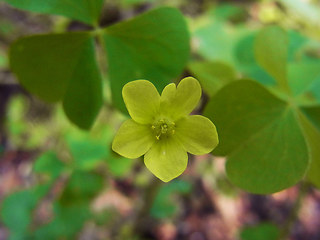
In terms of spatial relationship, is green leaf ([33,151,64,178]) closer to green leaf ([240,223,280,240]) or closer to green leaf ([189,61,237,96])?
green leaf ([189,61,237,96])

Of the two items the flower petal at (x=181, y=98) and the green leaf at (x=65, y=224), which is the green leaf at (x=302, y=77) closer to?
the flower petal at (x=181, y=98)

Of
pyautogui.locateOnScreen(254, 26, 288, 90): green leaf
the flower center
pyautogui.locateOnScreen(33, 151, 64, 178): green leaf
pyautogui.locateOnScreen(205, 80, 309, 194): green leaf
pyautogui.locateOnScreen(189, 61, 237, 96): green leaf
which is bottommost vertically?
pyautogui.locateOnScreen(33, 151, 64, 178): green leaf

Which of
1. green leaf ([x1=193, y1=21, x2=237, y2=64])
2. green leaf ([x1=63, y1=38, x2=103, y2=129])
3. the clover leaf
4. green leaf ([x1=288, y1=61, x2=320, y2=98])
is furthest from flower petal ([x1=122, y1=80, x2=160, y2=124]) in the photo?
green leaf ([x1=193, y1=21, x2=237, y2=64])

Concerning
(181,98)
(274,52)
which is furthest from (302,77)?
(181,98)

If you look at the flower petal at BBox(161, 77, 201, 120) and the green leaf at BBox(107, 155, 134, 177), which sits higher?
the flower petal at BBox(161, 77, 201, 120)

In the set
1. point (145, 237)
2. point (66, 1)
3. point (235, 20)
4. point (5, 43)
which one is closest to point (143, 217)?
point (145, 237)

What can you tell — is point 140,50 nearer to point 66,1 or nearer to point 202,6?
point 66,1

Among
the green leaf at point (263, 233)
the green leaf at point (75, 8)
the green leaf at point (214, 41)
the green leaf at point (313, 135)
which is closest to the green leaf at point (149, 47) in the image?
the green leaf at point (75, 8)

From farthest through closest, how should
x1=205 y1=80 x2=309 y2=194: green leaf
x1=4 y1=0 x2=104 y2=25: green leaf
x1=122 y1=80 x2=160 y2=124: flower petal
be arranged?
x1=4 y1=0 x2=104 y2=25: green leaf, x1=205 y1=80 x2=309 y2=194: green leaf, x1=122 y1=80 x2=160 y2=124: flower petal
